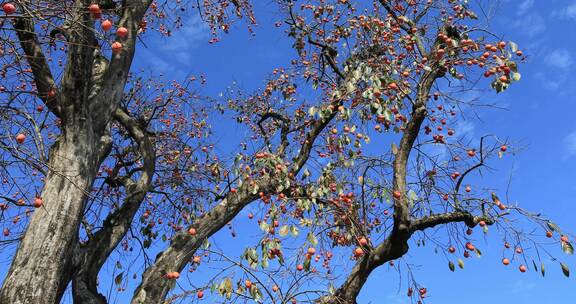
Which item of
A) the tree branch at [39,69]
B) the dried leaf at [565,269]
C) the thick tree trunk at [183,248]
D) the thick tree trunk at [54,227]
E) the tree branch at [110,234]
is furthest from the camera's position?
the tree branch at [110,234]

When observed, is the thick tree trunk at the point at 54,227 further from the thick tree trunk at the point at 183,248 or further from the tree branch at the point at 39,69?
the thick tree trunk at the point at 183,248

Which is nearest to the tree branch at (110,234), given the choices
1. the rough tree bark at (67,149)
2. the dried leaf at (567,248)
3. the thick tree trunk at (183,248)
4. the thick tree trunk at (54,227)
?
the rough tree bark at (67,149)

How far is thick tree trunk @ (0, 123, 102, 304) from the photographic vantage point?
12.9 ft

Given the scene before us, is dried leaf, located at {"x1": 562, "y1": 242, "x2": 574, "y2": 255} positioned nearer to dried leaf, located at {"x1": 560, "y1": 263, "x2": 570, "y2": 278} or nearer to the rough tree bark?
dried leaf, located at {"x1": 560, "y1": 263, "x2": 570, "y2": 278}

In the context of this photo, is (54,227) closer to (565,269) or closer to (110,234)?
(110,234)

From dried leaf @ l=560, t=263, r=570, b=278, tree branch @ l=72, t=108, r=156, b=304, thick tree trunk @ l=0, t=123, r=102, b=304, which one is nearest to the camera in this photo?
thick tree trunk @ l=0, t=123, r=102, b=304

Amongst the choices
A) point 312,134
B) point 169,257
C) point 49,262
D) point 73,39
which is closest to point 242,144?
point 312,134

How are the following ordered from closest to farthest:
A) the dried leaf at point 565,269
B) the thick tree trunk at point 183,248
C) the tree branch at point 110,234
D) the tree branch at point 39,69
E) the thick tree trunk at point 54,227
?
the thick tree trunk at point 54,227, the dried leaf at point 565,269, the tree branch at point 39,69, the thick tree trunk at point 183,248, the tree branch at point 110,234

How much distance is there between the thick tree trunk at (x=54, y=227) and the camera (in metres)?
Answer: 3.93

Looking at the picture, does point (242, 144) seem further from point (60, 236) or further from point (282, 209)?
point (60, 236)

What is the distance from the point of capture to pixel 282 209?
4688 millimetres

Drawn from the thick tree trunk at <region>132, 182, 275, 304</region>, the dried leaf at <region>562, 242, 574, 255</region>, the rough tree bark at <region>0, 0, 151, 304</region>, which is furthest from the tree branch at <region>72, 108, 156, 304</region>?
the dried leaf at <region>562, 242, 574, 255</region>

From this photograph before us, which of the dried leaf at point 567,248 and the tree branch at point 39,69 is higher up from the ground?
the tree branch at point 39,69

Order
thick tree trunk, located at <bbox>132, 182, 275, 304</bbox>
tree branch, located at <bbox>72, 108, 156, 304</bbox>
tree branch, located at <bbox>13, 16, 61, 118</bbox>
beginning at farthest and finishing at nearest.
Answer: tree branch, located at <bbox>72, 108, 156, 304</bbox>
thick tree trunk, located at <bbox>132, 182, 275, 304</bbox>
tree branch, located at <bbox>13, 16, 61, 118</bbox>
